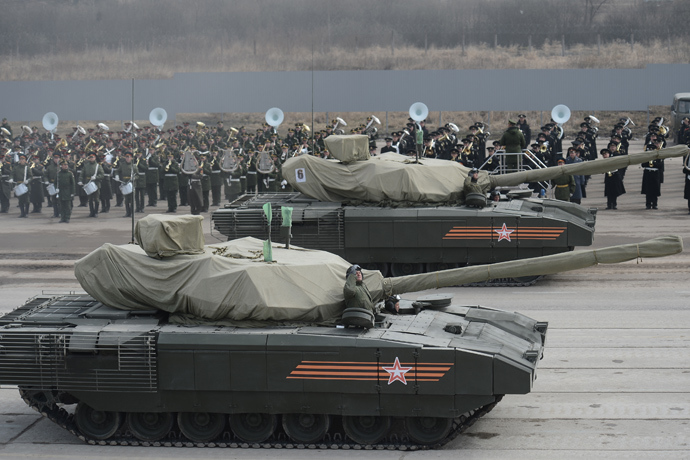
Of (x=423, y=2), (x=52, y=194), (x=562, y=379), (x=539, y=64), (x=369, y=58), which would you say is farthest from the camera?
(x=423, y=2)

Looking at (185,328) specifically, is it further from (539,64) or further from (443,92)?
(539,64)

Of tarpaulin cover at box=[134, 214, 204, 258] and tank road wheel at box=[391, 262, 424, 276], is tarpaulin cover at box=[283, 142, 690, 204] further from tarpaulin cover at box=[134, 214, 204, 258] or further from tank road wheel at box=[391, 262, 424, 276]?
tarpaulin cover at box=[134, 214, 204, 258]

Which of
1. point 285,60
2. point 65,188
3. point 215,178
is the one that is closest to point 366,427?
point 65,188

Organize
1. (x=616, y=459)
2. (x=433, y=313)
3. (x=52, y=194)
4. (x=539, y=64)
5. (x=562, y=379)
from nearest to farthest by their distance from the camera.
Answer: (x=616, y=459) → (x=433, y=313) → (x=562, y=379) → (x=52, y=194) → (x=539, y=64)

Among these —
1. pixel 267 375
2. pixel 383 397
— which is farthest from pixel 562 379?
pixel 267 375

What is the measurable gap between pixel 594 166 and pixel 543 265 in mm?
8419

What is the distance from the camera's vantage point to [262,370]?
38.1 feet

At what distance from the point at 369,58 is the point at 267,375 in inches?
2047

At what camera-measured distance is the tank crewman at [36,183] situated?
3105 centimetres

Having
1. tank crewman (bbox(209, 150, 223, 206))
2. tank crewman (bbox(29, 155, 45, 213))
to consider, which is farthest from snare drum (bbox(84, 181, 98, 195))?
tank crewman (bbox(209, 150, 223, 206))

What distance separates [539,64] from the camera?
58.4 m

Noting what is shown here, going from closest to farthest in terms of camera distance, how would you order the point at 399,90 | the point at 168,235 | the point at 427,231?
the point at 168,235 < the point at 427,231 < the point at 399,90

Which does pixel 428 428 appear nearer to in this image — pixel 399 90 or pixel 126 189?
pixel 126 189

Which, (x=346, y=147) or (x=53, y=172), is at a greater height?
(x=346, y=147)
